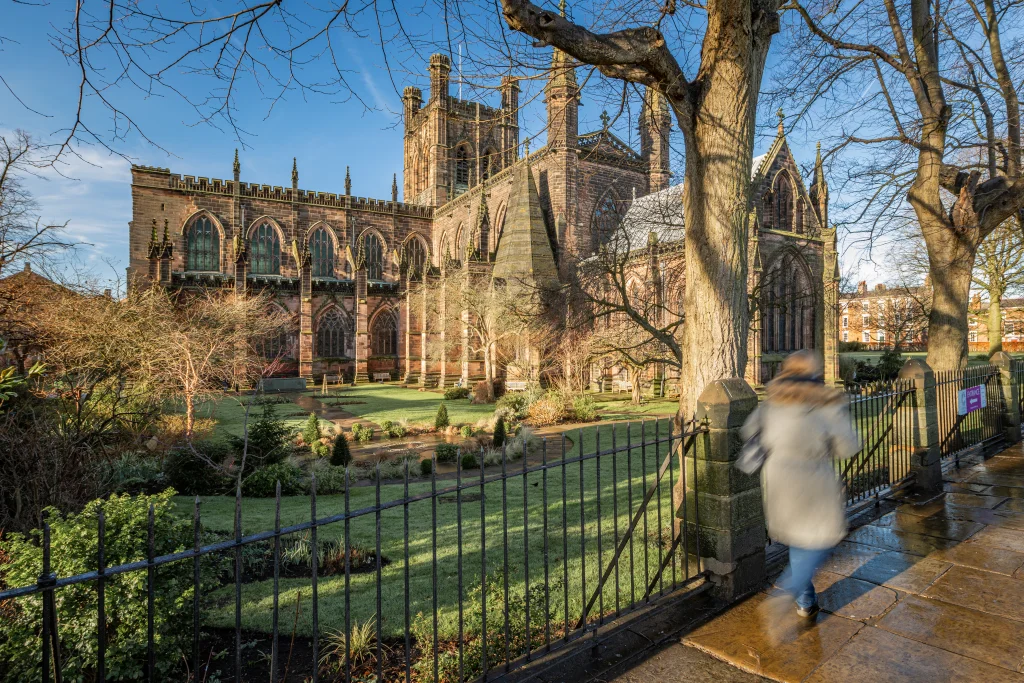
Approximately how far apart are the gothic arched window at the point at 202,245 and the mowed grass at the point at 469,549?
31890 mm

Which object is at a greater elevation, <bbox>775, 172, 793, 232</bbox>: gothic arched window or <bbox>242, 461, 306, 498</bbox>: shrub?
<bbox>775, 172, 793, 232</bbox>: gothic arched window

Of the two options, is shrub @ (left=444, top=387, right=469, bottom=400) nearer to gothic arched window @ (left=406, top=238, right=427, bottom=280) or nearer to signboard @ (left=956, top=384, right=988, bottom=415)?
gothic arched window @ (left=406, top=238, right=427, bottom=280)

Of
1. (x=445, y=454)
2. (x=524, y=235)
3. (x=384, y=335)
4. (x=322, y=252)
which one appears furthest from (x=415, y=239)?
(x=445, y=454)

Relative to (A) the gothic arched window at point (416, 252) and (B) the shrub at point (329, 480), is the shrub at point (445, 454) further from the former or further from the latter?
(A) the gothic arched window at point (416, 252)

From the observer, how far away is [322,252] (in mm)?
39656

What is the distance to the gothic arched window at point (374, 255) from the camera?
134 ft

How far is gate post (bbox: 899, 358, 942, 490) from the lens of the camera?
673cm

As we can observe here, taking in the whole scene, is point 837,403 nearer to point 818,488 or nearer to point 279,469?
point 818,488

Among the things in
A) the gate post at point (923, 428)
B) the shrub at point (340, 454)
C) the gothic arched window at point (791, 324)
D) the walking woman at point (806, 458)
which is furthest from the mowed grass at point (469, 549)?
the gothic arched window at point (791, 324)

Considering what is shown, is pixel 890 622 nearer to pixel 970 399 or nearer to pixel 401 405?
pixel 970 399

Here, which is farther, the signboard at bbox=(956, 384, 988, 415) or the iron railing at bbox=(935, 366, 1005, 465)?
the signboard at bbox=(956, 384, 988, 415)

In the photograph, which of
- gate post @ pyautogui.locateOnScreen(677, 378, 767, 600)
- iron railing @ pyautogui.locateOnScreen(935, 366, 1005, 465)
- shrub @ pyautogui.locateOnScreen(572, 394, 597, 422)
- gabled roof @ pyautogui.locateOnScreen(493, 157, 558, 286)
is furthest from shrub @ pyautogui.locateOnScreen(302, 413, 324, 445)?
gabled roof @ pyautogui.locateOnScreen(493, 157, 558, 286)

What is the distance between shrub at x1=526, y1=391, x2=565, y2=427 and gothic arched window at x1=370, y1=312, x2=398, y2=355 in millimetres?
22673

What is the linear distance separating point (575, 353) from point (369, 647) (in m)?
15.0
